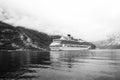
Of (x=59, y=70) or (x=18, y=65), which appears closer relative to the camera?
(x=59, y=70)

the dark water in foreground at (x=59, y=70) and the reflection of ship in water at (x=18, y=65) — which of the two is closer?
the dark water in foreground at (x=59, y=70)

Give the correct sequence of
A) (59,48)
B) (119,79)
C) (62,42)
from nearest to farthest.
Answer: (119,79) < (59,48) < (62,42)

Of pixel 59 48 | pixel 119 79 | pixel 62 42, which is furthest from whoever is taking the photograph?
pixel 62 42

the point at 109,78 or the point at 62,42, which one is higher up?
the point at 62,42

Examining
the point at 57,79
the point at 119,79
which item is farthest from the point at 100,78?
the point at 57,79

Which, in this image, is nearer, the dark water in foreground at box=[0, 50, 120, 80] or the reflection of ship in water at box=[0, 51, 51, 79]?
the dark water in foreground at box=[0, 50, 120, 80]

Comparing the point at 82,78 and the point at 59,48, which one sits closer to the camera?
the point at 82,78

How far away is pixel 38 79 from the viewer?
23.2 meters

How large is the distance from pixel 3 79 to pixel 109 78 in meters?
17.0

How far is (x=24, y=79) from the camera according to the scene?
76.4 feet

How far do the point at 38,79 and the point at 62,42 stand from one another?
569 ft

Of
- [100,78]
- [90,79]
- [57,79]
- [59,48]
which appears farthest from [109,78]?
[59,48]

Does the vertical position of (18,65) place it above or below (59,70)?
above

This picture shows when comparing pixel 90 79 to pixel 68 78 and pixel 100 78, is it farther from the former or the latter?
pixel 68 78
